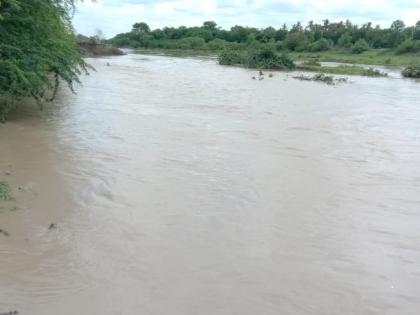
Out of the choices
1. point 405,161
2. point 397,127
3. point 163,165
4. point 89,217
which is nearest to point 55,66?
point 163,165

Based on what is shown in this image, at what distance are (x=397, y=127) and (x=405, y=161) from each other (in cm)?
496

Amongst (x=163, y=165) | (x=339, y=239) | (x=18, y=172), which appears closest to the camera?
(x=339, y=239)

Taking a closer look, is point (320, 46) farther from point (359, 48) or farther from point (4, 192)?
point (4, 192)

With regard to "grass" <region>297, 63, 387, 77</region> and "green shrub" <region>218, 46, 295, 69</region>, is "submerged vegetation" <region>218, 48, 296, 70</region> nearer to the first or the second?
"green shrub" <region>218, 46, 295, 69</region>

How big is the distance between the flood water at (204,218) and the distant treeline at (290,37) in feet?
153

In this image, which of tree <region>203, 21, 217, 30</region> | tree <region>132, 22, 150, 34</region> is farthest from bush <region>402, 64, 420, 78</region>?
tree <region>132, 22, 150, 34</region>

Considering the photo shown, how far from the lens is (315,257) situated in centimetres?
584

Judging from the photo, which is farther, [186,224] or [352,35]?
[352,35]

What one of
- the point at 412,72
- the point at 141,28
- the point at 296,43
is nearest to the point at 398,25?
the point at 296,43

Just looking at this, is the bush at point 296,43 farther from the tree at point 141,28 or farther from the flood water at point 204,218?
the flood water at point 204,218

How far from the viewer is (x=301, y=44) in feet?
248

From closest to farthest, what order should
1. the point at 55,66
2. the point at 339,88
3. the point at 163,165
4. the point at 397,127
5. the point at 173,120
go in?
1. the point at 163,165
2. the point at 55,66
3. the point at 173,120
4. the point at 397,127
5. the point at 339,88

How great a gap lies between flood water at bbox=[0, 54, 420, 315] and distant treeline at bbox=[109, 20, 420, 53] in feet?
153

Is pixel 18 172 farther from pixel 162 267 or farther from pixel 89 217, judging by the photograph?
pixel 162 267
